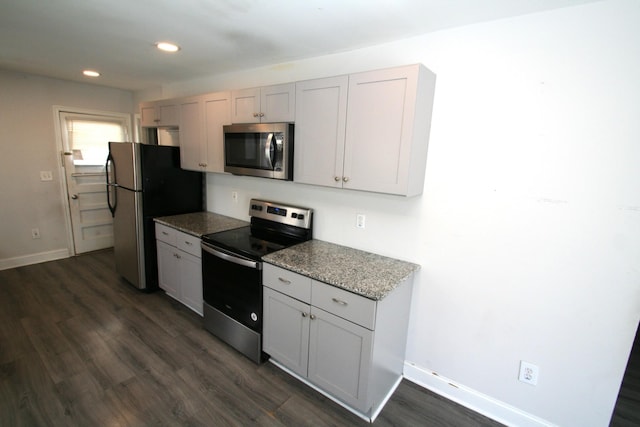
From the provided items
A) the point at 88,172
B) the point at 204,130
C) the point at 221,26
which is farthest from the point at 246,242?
the point at 88,172

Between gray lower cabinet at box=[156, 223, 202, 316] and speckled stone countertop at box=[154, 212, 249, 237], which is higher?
speckled stone countertop at box=[154, 212, 249, 237]

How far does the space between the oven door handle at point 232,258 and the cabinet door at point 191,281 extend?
0.97ft

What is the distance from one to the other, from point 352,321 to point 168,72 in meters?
3.23

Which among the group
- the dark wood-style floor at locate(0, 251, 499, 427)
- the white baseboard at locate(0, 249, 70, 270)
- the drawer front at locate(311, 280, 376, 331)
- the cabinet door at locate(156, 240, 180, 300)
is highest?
the drawer front at locate(311, 280, 376, 331)

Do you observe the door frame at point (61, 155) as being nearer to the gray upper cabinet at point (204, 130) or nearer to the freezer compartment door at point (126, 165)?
the freezer compartment door at point (126, 165)

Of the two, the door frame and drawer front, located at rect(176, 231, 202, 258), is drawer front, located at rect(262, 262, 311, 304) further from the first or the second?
the door frame

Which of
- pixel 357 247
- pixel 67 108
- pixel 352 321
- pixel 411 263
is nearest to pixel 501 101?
pixel 411 263

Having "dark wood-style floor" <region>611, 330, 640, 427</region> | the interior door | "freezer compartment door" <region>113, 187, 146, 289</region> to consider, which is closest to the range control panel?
"freezer compartment door" <region>113, 187, 146, 289</region>

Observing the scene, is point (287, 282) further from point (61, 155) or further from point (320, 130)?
point (61, 155)

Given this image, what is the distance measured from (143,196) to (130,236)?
52 cm

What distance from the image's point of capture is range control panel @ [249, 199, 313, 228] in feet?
8.24

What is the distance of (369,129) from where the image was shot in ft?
6.00

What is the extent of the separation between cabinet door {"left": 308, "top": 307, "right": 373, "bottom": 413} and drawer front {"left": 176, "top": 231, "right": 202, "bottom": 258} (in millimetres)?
1373

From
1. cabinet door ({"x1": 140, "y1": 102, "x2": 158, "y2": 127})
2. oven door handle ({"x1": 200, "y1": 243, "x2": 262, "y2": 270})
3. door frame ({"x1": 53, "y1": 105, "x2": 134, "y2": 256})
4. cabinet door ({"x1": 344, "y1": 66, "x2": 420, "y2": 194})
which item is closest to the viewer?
cabinet door ({"x1": 344, "y1": 66, "x2": 420, "y2": 194})
